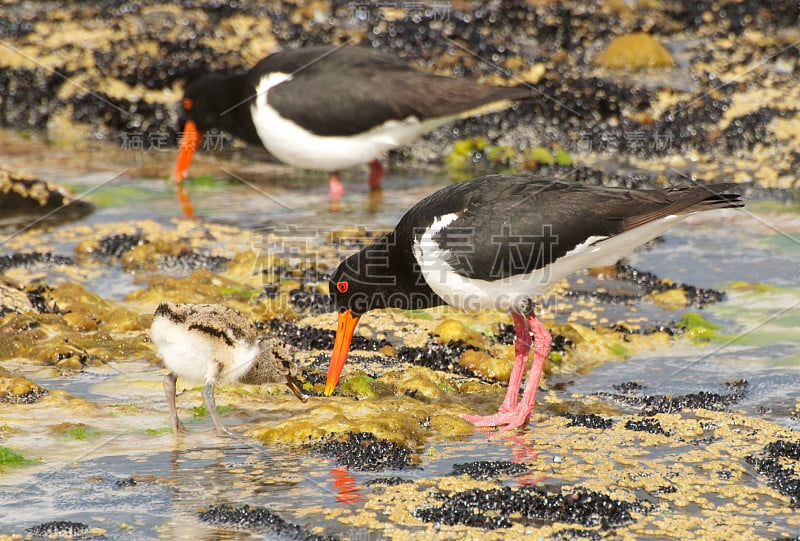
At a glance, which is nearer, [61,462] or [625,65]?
[61,462]

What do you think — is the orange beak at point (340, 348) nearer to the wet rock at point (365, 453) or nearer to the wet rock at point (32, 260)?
the wet rock at point (365, 453)

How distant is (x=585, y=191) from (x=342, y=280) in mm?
1533

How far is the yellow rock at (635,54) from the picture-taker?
40.1ft

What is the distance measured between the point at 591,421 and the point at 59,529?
2676mm

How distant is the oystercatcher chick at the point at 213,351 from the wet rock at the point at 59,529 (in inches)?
45.7

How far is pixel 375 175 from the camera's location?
10164 mm

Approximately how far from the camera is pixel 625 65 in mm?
12312

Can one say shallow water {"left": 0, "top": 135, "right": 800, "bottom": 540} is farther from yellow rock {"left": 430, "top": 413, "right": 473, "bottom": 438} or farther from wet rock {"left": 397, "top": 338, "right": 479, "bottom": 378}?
wet rock {"left": 397, "top": 338, "right": 479, "bottom": 378}

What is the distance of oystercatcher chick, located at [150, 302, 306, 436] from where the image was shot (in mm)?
5018

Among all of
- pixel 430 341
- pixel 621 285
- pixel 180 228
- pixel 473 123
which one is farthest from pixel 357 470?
pixel 473 123

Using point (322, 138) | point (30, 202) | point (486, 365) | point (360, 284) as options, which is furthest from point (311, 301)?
point (30, 202)

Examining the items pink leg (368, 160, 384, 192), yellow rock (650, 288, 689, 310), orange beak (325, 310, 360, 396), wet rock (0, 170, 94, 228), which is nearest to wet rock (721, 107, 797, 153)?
pink leg (368, 160, 384, 192)

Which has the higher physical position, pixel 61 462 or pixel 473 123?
pixel 473 123

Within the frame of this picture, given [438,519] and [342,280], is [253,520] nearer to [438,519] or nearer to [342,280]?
[438,519]
